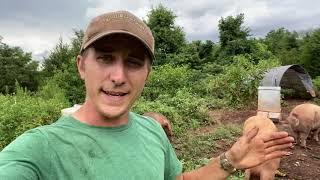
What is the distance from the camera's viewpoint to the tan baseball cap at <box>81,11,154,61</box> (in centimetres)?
192

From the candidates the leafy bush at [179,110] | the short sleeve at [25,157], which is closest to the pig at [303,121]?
the leafy bush at [179,110]

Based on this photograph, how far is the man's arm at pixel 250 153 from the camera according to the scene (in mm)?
2240

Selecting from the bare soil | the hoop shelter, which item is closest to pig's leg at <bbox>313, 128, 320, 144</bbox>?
the bare soil

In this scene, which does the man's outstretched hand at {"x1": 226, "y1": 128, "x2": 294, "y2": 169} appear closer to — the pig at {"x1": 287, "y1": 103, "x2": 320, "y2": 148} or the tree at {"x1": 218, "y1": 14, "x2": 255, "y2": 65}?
the pig at {"x1": 287, "y1": 103, "x2": 320, "y2": 148}

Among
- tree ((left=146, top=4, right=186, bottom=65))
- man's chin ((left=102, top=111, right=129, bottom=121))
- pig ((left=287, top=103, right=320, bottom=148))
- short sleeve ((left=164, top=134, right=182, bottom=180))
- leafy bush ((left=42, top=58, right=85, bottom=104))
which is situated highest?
tree ((left=146, top=4, right=186, bottom=65))

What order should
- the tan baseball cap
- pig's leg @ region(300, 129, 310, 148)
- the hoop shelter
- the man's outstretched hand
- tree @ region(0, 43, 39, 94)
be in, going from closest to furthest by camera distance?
the tan baseball cap, the man's outstretched hand, pig's leg @ region(300, 129, 310, 148), the hoop shelter, tree @ region(0, 43, 39, 94)

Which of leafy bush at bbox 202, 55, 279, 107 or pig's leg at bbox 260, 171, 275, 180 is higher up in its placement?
leafy bush at bbox 202, 55, 279, 107

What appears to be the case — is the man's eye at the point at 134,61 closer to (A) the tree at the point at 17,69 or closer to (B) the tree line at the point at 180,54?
(B) the tree line at the point at 180,54

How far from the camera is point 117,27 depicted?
1.92 metres

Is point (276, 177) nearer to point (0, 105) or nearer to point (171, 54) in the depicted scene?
point (0, 105)

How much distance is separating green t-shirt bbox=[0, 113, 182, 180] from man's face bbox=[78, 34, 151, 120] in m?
0.10

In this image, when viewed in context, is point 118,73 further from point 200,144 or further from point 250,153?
point 200,144

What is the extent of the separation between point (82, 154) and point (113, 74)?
341mm

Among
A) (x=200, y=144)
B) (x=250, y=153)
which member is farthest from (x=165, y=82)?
(x=250, y=153)
